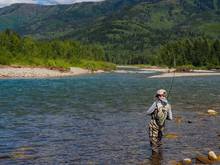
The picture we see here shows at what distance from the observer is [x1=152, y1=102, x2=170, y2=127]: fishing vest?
21.6 m

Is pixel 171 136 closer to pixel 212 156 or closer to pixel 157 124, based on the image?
pixel 157 124

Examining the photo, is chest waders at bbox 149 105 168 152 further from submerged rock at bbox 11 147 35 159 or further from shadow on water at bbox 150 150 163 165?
submerged rock at bbox 11 147 35 159

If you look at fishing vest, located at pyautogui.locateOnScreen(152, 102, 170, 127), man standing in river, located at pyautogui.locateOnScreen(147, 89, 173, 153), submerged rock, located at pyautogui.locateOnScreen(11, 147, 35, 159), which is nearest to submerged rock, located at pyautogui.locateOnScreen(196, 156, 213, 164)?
man standing in river, located at pyautogui.locateOnScreen(147, 89, 173, 153)

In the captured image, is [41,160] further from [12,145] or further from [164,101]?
[164,101]

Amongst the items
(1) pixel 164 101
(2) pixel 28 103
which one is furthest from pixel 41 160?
(2) pixel 28 103

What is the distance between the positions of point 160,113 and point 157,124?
695 millimetres

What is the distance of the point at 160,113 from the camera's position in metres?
21.7

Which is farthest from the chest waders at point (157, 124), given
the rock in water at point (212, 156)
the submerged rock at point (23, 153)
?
the submerged rock at point (23, 153)

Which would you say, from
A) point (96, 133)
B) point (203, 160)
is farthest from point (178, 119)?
point (203, 160)

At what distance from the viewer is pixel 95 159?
2131 centimetres

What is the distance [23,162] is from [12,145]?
3.87 meters

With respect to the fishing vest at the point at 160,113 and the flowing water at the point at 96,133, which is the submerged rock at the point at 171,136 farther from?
the fishing vest at the point at 160,113

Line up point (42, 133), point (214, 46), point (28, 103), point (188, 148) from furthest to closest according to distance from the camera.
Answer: point (214, 46)
point (28, 103)
point (42, 133)
point (188, 148)

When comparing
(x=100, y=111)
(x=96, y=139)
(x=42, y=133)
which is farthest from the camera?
(x=100, y=111)
